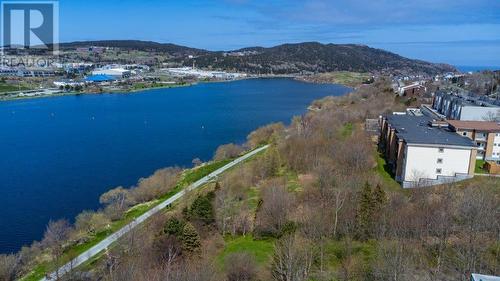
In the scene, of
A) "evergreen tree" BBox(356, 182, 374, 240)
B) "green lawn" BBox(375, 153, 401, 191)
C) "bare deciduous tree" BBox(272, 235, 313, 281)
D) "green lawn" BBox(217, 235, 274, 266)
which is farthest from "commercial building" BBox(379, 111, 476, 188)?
"bare deciduous tree" BBox(272, 235, 313, 281)

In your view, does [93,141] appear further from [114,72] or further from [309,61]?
[309,61]

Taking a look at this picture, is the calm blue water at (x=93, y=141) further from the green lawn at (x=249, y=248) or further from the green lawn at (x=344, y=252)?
the green lawn at (x=344, y=252)

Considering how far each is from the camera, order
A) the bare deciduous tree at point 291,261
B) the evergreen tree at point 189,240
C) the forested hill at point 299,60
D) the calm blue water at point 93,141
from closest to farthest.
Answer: the bare deciduous tree at point 291,261 < the evergreen tree at point 189,240 < the calm blue water at point 93,141 < the forested hill at point 299,60

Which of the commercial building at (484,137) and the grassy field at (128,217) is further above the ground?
the commercial building at (484,137)

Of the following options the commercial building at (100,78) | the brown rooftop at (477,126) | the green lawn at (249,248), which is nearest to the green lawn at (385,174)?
the brown rooftop at (477,126)

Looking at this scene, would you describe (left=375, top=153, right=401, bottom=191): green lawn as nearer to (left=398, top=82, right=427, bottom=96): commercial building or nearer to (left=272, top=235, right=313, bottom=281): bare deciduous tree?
(left=272, top=235, right=313, bottom=281): bare deciduous tree

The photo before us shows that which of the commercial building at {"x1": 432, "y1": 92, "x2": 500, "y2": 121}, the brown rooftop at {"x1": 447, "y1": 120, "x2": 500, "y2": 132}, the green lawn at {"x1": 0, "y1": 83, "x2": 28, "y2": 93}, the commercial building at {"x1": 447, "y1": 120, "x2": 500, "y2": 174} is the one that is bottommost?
the green lawn at {"x1": 0, "y1": 83, "x2": 28, "y2": 93}
